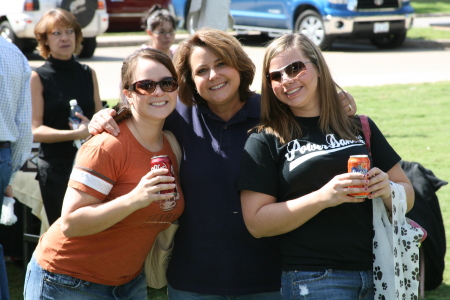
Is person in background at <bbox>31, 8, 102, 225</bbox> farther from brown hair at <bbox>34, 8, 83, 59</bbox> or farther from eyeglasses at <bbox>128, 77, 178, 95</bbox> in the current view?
eyeglasses at <bbox>128, 77, 178, 95</bbox>

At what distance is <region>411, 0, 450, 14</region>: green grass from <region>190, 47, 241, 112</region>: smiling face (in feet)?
86.8

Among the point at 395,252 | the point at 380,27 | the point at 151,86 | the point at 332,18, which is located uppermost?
the point at 151,86

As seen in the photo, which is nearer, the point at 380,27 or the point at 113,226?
the point at 113,226

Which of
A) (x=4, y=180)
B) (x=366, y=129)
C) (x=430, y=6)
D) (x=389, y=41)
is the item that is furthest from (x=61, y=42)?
(x=430, y=6)

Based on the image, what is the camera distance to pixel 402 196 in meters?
2.70

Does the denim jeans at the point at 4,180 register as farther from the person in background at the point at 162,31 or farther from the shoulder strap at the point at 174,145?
the person in background at the point at 162,31

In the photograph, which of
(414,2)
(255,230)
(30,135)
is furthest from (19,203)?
(414,2)

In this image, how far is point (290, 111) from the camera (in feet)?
9.42

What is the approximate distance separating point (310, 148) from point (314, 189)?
17cm

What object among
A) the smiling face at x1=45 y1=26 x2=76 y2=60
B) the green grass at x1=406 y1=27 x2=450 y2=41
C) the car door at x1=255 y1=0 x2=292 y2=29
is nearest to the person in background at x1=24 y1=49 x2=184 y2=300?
the smiling face at x1=45 y1=26 x2=76 y2=60

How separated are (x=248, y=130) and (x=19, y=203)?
122 inches

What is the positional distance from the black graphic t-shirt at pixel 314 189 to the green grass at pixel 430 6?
87.6 ft

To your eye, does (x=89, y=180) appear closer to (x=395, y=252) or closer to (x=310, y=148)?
(x=310, y=148)

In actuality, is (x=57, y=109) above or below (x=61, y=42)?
below
